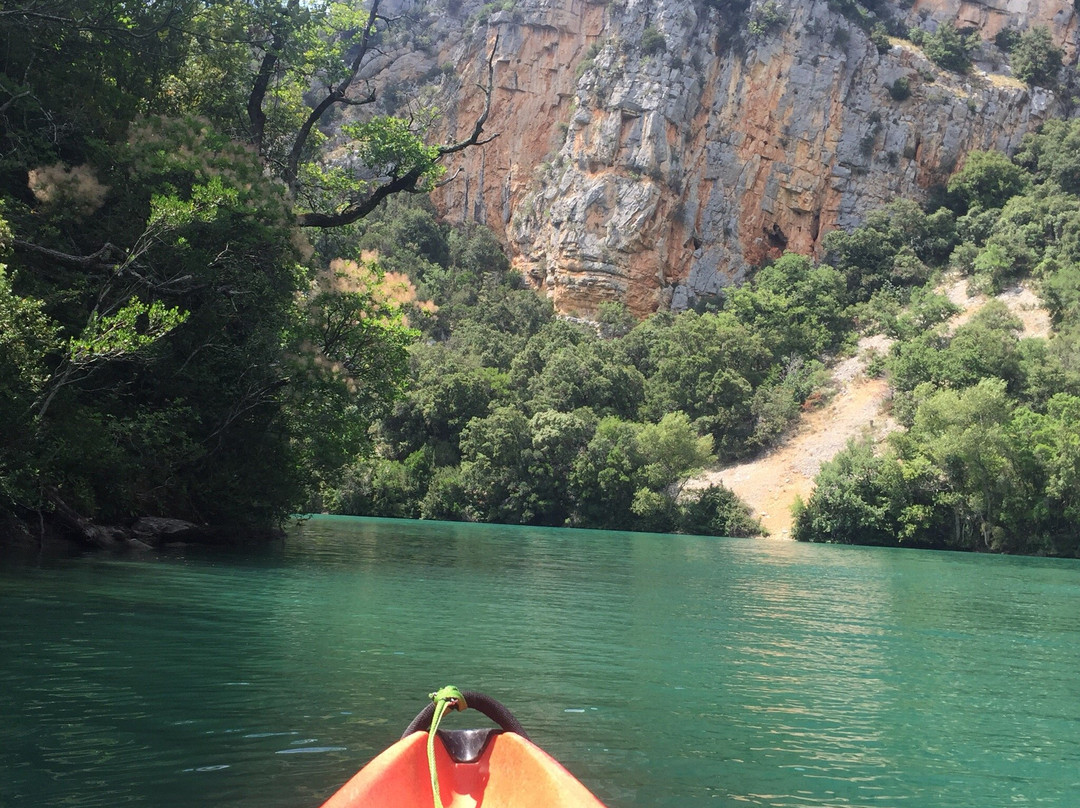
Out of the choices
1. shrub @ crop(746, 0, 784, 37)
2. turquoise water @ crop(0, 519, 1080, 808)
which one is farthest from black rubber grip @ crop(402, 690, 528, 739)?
shrub @ crop(746, 0, 784, 37)

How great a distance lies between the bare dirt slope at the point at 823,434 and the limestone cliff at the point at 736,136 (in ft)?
63.6

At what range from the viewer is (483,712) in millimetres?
4535

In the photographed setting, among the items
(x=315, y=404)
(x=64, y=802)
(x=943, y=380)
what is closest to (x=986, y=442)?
(x=943, y=380)

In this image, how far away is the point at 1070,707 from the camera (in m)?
10.1

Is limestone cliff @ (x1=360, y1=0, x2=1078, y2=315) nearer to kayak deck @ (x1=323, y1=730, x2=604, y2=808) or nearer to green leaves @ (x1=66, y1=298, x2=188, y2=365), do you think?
green leaves @ (x1=66, y1=298, x2=188, y2=365)

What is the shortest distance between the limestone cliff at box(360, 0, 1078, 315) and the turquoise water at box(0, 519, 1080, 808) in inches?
2564

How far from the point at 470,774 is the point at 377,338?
60.7 ft

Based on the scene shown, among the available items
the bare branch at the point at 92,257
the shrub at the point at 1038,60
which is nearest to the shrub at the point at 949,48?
the shrub at the point at 1038,60

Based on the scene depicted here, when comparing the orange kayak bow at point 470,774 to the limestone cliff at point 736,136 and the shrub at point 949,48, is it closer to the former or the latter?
the limestone cliff at point 736,136

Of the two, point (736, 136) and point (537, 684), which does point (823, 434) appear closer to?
point (736, 136)

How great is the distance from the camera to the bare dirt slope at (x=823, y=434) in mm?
57219

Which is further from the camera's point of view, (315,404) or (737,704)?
(315,404)

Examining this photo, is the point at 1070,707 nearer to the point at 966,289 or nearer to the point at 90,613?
the point at 90,613

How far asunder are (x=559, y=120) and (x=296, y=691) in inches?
3516
